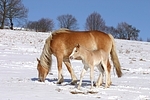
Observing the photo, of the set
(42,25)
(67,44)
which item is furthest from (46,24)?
(67,44)

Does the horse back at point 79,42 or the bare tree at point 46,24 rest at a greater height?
the bare tree at point 46,24

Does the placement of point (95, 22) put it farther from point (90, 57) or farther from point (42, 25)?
point (90, 57)

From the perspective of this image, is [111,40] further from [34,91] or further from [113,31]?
[113,31]

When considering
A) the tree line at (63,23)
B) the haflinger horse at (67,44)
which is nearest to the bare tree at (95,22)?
the tree line at (63,23)

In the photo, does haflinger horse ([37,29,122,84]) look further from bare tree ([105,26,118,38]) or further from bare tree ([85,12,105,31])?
bare tree ([105,26,118,38])

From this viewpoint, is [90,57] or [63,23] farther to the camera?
[63,23]

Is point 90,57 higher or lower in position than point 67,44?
lower

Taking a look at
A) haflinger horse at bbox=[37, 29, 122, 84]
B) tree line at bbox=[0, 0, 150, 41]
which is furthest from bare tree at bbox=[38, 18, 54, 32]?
haflinger horse at bbox=[37, 29, 122, 84]

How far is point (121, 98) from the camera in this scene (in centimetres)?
845

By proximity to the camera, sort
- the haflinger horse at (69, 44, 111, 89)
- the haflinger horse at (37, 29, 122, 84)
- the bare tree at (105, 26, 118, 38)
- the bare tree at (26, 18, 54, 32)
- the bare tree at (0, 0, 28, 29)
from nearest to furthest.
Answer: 1. the haflinger horse at (69, 44, 111, 89)
2. the haflinger horse at (37, 29, 122, 84)
3. the bare tree at (0, 0, 28, 29)
4. the bare tree at (26, 18, 54, 32)
5. the bare tree at (105, 26, 118, 38)

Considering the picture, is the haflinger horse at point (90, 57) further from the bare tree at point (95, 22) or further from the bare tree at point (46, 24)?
the bare tree at point (46, 24)

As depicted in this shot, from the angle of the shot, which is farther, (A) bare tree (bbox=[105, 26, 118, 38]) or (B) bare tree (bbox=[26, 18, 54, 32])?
(A) bare tree (bbox=[105, 26, 118, 38])

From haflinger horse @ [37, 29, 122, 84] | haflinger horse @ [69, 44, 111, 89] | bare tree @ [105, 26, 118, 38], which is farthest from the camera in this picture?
bare tree @ [105, 26, 118, 38]

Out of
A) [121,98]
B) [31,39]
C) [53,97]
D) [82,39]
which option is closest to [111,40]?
[82,39]
